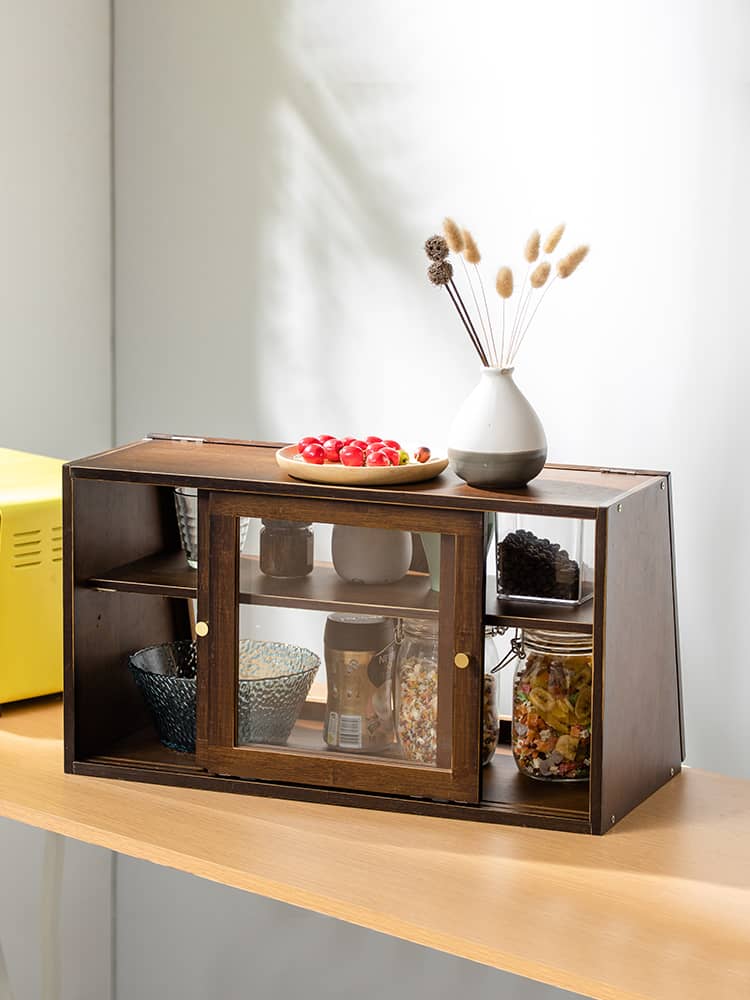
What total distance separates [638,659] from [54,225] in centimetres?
151

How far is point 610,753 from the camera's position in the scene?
1530 mm

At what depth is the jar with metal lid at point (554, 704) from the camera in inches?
63.0

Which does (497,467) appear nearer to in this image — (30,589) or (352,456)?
(352,456)

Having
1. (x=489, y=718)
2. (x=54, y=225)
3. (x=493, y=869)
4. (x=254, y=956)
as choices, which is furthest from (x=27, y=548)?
(x=254, y=956)

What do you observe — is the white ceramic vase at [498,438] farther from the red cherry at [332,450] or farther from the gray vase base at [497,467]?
the red cherry at [332,450]

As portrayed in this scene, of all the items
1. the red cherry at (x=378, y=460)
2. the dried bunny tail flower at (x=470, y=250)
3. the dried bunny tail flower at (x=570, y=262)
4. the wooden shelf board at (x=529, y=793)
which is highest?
the dried bunny tail flower at (x=470, y=250)

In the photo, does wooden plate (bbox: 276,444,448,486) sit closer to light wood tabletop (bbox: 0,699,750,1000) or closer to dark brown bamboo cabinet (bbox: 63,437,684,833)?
dark brown bamboo cabinet (bbox: 63,437,684,833)

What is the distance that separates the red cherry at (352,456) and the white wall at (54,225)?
112 cm

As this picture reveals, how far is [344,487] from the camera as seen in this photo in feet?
5.11

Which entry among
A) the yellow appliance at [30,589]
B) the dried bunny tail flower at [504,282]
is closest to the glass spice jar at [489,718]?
the dried bunny tail flower at [504,282]

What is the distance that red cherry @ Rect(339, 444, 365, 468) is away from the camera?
1.58 meters

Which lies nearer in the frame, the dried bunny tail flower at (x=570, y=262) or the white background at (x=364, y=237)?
the dried bunny tail flower at (x=570, y=262)

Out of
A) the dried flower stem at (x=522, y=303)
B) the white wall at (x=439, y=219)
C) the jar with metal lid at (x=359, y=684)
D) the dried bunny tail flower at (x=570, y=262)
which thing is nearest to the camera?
the dried bunny tail flower at (x=570, y=262)

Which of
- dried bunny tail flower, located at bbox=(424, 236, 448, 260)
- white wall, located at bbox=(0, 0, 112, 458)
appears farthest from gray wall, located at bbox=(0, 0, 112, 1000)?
dried bunny tail flower, located at bbox=(424, 236, 448, 260)
